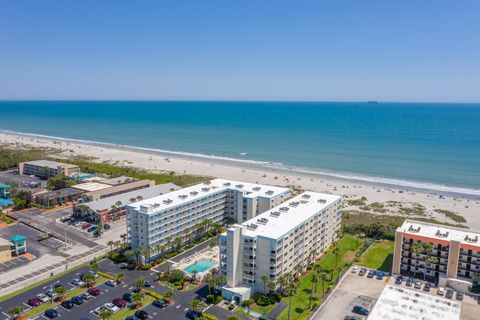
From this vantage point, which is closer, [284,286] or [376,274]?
[284,286]

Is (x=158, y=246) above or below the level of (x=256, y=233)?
below

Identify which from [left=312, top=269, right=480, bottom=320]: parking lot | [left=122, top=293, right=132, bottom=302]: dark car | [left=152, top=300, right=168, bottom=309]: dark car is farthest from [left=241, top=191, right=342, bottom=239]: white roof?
[left=122, top=293, right=132, bottom=302]: dark car

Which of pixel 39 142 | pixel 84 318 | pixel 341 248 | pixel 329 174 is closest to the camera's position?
pixel 84 318

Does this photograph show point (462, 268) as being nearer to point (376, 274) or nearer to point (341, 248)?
point (376, 274)

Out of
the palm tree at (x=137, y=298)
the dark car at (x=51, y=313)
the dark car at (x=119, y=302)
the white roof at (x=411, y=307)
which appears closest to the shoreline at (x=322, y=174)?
the white roof at (x=411, y=307)

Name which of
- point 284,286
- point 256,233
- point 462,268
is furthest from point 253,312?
→ point 462,268

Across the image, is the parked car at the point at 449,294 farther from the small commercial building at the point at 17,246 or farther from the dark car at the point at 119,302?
the small commercial building at the point at 17,246
